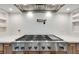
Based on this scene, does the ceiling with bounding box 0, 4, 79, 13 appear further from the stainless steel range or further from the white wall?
the stainless steel range

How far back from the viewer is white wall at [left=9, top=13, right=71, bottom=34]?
1260 millimetres

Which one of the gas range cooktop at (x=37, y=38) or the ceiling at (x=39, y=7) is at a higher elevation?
the ceiling at (x=39, y=7)

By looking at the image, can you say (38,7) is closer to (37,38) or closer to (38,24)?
(38,24)

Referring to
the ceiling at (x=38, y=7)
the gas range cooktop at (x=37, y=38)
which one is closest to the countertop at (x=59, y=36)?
the gas range cooktop at (x=37, y=38)

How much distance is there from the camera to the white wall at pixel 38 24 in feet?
4.13

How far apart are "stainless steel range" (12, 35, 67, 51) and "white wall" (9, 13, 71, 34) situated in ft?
0.22

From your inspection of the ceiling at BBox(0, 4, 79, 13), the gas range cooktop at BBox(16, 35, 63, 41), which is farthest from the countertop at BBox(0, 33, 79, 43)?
the ceiling at BBox(0, 4, 79, 13)

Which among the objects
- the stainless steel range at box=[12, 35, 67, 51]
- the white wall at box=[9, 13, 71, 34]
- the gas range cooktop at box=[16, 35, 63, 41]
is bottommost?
the stainless steel range at box=[12, 35, 67, 51]

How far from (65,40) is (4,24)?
2.24 ft

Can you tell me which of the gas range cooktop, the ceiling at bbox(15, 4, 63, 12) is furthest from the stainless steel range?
the ceiling at bbox(15, 4, 63, 12)

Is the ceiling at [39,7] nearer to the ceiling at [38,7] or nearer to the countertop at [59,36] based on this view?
the ceiling at [38,7]

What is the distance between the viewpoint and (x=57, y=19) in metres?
1.27

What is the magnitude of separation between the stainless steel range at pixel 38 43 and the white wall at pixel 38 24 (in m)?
0.07

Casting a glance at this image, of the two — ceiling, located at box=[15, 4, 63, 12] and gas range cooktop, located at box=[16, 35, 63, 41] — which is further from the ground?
ceiling, located at box=[15, 4, 63, 12]
